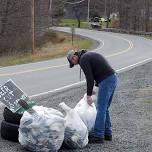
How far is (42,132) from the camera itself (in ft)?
24.4

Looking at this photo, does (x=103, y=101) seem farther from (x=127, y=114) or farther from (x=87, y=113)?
(x=127, y=114)

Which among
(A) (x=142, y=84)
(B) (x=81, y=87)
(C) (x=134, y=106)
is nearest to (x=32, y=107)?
(C) (x=134, y=106)

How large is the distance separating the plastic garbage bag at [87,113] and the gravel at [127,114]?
37 centimetres

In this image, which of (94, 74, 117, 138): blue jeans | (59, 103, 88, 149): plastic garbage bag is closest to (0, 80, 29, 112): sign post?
(59, 103, 88, 149): plastic garbage bag

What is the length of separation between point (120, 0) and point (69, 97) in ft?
269

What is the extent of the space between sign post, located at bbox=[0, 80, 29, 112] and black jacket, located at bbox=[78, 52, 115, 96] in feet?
3.32

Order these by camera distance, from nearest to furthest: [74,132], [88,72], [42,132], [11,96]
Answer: [42,132] → [74,132] → [88,72] → [11,96]

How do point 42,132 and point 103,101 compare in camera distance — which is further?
point 103,101

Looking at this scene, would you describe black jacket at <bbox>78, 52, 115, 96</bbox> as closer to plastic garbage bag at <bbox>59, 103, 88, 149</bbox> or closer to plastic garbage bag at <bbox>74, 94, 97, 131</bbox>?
plastic garbage bag at <bbox>74, 94, 97, 131</bbox>

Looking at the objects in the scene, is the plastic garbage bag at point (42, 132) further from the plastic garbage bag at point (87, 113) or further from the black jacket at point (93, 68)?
the black jacket at point (93, 68)

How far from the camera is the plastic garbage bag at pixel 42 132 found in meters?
7.45

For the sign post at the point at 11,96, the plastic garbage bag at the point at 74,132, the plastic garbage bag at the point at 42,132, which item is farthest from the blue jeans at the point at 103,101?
the sign post at the point at 11,96

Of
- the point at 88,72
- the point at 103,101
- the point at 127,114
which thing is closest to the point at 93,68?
the point at 88,72

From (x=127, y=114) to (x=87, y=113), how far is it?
9.85ft
